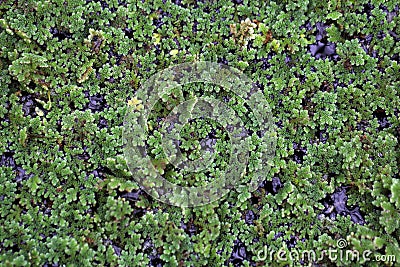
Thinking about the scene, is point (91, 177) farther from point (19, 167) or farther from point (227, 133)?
point (227, 133)

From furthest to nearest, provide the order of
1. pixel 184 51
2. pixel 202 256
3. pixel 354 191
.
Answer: pixel 184 51 → pixel 354 191 → pixel 202 256

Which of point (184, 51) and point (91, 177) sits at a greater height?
point (184, 51)

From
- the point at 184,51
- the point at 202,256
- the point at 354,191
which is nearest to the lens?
the point at 202,256

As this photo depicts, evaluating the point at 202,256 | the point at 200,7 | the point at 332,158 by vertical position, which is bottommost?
the point at 202,256

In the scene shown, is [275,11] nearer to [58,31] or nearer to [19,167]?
[58,31]

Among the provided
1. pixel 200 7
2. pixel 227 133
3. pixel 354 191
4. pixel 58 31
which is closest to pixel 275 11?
pixel 200 7

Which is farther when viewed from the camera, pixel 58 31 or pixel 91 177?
pixel 58 31
